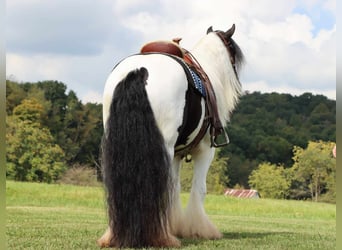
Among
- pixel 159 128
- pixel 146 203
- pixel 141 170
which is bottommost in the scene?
pixel 146 203

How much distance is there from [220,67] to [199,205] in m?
1.85

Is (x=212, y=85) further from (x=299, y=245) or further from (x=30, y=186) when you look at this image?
(x=30, y=186)

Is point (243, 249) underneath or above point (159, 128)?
underneath

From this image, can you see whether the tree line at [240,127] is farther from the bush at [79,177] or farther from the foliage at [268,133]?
the bush at [79,177]

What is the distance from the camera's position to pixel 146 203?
502 centimetres

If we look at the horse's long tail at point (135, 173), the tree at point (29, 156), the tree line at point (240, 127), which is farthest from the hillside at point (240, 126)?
the horse's long tail at point (135, 173)

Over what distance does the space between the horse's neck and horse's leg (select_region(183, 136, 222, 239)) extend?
0.59 m

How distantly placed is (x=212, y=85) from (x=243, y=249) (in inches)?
84.0

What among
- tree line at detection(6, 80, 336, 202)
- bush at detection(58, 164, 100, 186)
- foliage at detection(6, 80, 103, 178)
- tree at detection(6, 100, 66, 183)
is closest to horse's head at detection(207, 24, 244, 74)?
tree at detection(6, 100, 66, 183)

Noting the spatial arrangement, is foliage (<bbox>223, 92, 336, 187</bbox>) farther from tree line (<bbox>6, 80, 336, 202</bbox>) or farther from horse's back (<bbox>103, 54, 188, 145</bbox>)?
horse's back (<bbox>103, 54, 188, 145</bbox>)

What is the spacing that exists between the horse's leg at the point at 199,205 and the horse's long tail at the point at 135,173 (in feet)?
3.82

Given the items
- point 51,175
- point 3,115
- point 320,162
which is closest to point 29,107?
point 51,175

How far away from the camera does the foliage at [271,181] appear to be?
4125 cm

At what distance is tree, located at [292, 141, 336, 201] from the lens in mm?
38750
